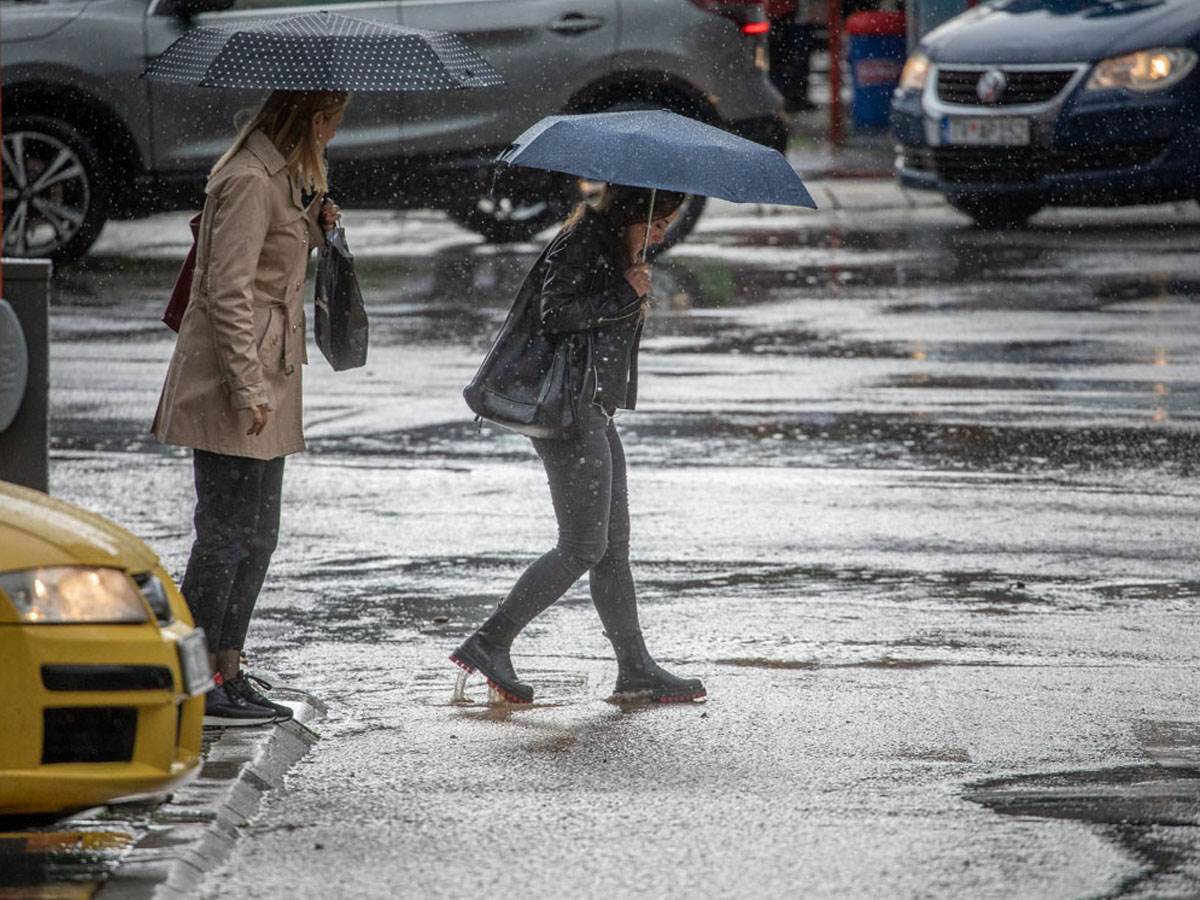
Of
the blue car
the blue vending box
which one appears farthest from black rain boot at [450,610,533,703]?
the blue vending box

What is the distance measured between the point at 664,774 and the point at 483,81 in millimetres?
2010

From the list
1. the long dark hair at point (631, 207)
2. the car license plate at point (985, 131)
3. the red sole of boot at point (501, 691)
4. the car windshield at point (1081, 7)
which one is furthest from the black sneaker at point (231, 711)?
the car windshield at point (1081, 7)

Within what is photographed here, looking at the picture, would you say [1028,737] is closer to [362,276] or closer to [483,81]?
[483,81]

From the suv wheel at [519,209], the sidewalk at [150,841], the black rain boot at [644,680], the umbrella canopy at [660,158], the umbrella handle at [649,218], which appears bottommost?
the suv wheel at [519,209]

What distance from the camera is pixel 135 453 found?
10.5 meters

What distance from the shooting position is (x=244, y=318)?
5965 millimetres

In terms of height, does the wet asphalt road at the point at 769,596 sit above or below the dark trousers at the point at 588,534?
below

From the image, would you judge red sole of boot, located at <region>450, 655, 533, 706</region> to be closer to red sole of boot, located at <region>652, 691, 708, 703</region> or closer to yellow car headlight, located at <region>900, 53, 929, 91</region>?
red sole of boot, located at <region>652, 691, 708, 703</region>

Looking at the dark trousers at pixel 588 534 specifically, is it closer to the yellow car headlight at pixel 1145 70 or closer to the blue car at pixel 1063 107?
the blue car at pixel 1063 107

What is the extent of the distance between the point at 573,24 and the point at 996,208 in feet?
13.1

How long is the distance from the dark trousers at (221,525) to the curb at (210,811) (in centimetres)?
33

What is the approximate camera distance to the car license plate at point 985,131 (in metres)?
17.0

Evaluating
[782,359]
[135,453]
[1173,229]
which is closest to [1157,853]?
[135,453]

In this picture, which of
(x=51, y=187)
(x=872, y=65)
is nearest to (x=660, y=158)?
(x=51, y=187)
